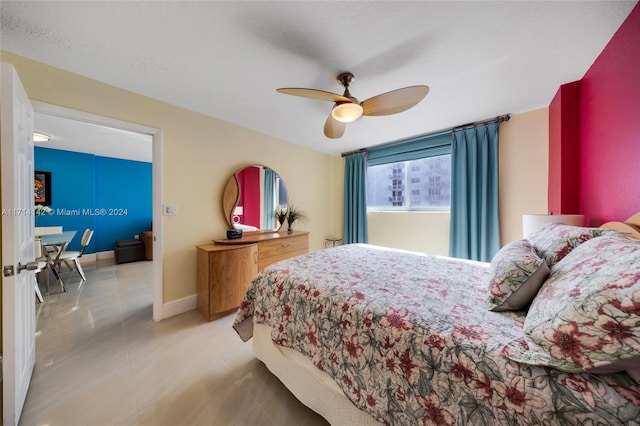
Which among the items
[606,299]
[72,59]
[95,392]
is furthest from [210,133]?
[606,299]

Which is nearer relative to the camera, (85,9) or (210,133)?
(85,9)

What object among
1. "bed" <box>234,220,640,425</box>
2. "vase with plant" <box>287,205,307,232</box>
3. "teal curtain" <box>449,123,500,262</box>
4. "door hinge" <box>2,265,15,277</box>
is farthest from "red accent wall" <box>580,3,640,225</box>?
"door hinge" <box>2,265,15,277</box>

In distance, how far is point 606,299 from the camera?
1.94ft

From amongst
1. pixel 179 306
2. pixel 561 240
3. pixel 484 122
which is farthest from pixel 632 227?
pixel 179 306

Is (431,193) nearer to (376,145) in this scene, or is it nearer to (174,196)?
(376,145)

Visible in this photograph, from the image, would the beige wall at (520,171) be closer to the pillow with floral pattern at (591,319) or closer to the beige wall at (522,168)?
the beige wall at (522,168)

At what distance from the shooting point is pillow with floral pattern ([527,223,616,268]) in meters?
1.07

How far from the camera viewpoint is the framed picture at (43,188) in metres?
3.80

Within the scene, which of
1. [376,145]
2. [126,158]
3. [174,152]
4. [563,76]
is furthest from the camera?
[126,158]

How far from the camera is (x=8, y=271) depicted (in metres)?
1.05

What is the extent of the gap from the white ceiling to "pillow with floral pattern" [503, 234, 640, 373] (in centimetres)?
138

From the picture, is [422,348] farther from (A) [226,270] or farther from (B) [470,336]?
(A) [226,270]

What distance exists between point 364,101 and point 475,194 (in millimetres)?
2054

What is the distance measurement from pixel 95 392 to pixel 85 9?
2326 millimetres
